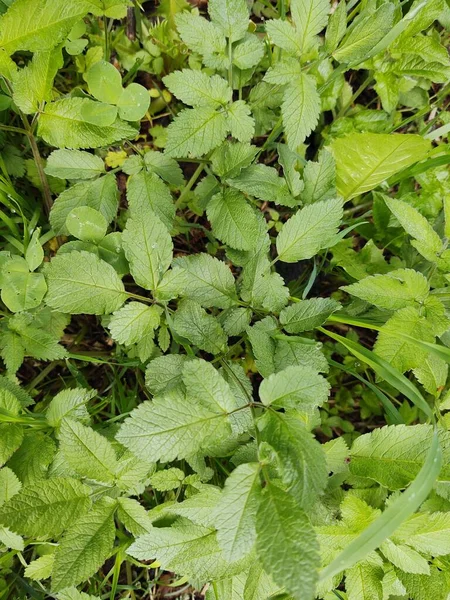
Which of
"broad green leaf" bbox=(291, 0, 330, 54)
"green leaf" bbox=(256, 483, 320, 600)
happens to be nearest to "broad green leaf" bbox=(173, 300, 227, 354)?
"green leaf" bbox=(256, 483, 320, 600)

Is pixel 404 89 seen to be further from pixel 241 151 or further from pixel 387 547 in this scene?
pixel 387 547

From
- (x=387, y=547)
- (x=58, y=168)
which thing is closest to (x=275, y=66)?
(x=58, y=168)

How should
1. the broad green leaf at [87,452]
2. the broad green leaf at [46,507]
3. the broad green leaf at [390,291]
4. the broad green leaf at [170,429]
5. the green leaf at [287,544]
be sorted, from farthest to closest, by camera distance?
the broad green leaf at [390,291], the broad green leaf at [87,452], the broad green leaf at [46,507], the broad green leaf at [170,429], the green leaf at [287,544]

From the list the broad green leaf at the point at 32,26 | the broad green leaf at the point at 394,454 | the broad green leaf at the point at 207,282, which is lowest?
the broad green leaf at the point at 394,454

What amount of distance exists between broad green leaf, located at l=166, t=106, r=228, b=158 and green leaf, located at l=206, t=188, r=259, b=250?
0.19 m

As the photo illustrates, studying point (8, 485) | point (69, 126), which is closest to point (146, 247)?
point (69, 126)

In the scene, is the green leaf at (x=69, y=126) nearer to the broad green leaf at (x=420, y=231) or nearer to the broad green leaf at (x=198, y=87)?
the broad green leaf at (x=198, y=87)

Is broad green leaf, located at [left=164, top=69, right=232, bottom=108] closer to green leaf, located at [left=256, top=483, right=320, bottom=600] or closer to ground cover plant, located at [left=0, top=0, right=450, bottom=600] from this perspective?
ground cover plant, located at [left=0, top=0, right=450, bottom=600]

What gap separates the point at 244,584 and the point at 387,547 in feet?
1.45

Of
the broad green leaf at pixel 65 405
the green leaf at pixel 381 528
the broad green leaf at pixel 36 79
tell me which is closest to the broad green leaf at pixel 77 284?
the broad green leaf at pixel 65 405

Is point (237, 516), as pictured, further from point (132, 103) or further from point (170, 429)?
point (132, 103)

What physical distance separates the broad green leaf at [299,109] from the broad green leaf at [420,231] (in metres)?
0.39

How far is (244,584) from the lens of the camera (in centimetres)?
146

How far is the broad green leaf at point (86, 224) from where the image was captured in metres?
1.48
